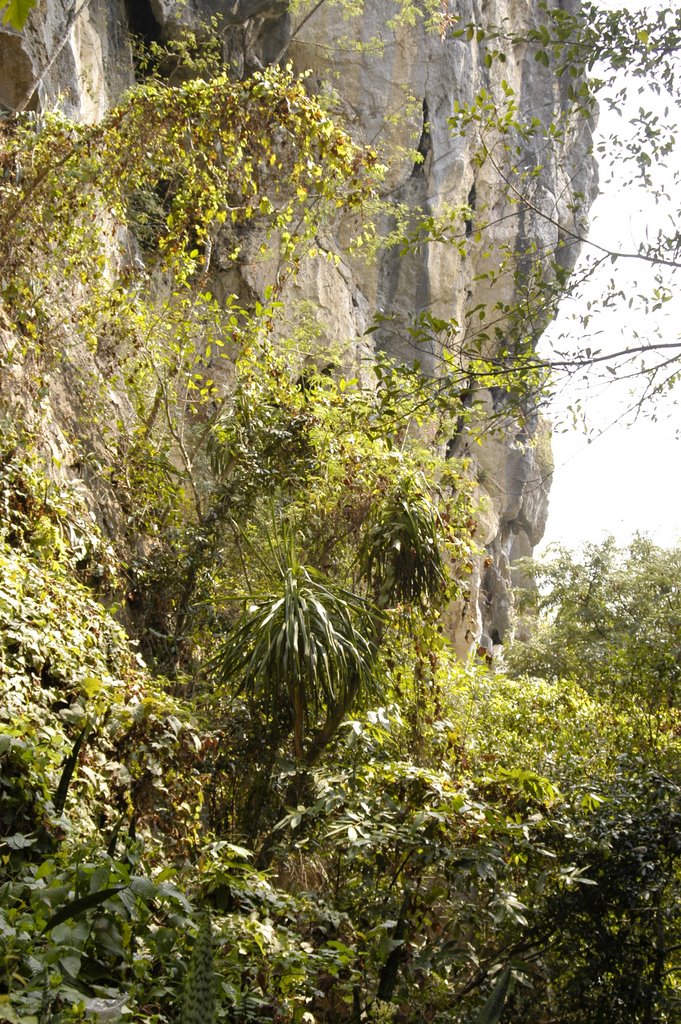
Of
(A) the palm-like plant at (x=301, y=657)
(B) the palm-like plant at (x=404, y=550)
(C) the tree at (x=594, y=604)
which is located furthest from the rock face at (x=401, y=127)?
(A) the palm-like plant at (x=301, y=657)

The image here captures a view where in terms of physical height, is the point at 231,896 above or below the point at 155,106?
below

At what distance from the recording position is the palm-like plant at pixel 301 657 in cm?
460

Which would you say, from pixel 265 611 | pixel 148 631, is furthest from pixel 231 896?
pixel 148 631

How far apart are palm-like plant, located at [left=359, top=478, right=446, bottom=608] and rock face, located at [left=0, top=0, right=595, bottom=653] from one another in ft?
13.6

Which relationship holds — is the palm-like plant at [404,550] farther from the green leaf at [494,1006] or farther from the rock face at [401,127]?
the rock face at [401,127]

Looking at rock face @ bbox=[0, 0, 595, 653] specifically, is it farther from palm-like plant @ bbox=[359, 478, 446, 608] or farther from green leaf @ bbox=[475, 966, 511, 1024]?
green leaf @ bbox=[475, 966, 511, 1024]

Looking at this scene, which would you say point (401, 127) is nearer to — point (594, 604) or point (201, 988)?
point (594, 604)

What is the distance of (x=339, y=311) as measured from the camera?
43.6ft

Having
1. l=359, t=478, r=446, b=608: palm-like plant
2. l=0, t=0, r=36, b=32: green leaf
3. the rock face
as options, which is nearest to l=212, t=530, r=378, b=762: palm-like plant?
l=359, t=478, r=446, b=608: palm-like plant

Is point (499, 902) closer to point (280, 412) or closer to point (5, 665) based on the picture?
point (5, 665)

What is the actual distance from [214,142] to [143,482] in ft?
8.29

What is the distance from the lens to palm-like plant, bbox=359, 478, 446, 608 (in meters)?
5.68

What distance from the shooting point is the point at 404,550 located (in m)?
5.72

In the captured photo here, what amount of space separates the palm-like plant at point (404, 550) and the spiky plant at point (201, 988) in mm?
4036
